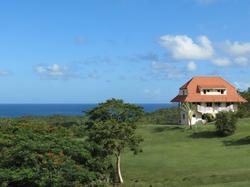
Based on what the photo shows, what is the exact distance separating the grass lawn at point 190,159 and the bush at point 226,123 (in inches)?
35.3

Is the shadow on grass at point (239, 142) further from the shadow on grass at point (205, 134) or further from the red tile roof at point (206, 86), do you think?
the red tile roof at point (206, 86)

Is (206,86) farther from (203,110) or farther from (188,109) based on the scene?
(188,109)

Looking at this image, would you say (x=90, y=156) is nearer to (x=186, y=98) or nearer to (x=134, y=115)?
(x=134, y=115)

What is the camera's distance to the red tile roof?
260 ft

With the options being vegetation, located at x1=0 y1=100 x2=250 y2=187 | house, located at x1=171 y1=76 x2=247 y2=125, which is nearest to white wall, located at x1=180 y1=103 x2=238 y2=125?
house, located at x1=171 y1=76 x2=247 y2=125

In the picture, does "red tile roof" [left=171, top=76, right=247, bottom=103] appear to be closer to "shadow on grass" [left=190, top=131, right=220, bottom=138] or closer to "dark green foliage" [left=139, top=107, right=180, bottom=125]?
"dark green foliage" [left=139, top=107, right=180, bottom=125]

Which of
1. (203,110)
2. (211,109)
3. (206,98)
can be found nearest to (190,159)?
(203,110)

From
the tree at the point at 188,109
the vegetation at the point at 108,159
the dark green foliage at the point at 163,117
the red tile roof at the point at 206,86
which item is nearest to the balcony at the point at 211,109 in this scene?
the red tile roof at the point at 206,86

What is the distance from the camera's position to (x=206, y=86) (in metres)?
80.4

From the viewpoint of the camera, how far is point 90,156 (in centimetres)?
3938

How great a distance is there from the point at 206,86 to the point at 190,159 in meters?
33.8

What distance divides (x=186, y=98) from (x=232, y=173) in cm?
4055

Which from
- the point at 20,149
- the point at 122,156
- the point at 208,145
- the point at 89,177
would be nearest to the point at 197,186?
the point at 89,177

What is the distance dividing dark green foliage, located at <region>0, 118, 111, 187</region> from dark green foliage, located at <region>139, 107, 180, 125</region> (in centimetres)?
4562
